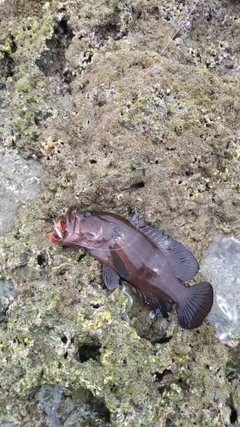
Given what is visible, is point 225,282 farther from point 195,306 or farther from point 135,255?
point 135,255

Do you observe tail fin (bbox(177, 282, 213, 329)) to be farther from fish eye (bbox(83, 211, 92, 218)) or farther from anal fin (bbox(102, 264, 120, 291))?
fish eye (bbox(83, 211, 92, 218))

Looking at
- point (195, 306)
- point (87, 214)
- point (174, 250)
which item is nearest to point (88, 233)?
point (87, 214)

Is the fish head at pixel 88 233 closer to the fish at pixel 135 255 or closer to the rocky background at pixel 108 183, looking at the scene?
the fish at pixel 135 255

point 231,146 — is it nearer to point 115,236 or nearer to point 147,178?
point 147,178

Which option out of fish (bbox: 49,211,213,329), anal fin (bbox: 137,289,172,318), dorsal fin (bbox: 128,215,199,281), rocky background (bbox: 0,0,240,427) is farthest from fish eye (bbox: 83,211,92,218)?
anal fin (bbox: 137,289,172,318)

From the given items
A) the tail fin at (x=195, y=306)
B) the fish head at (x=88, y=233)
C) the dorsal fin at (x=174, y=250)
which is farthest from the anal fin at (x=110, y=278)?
the tail fin at (x=195, y=306)

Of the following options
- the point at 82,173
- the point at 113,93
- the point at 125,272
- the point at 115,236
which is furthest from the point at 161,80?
the point at 125,272

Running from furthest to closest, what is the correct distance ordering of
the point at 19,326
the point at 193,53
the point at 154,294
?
the point at 193,53 → the point at 154,294 → the point at 19,326
